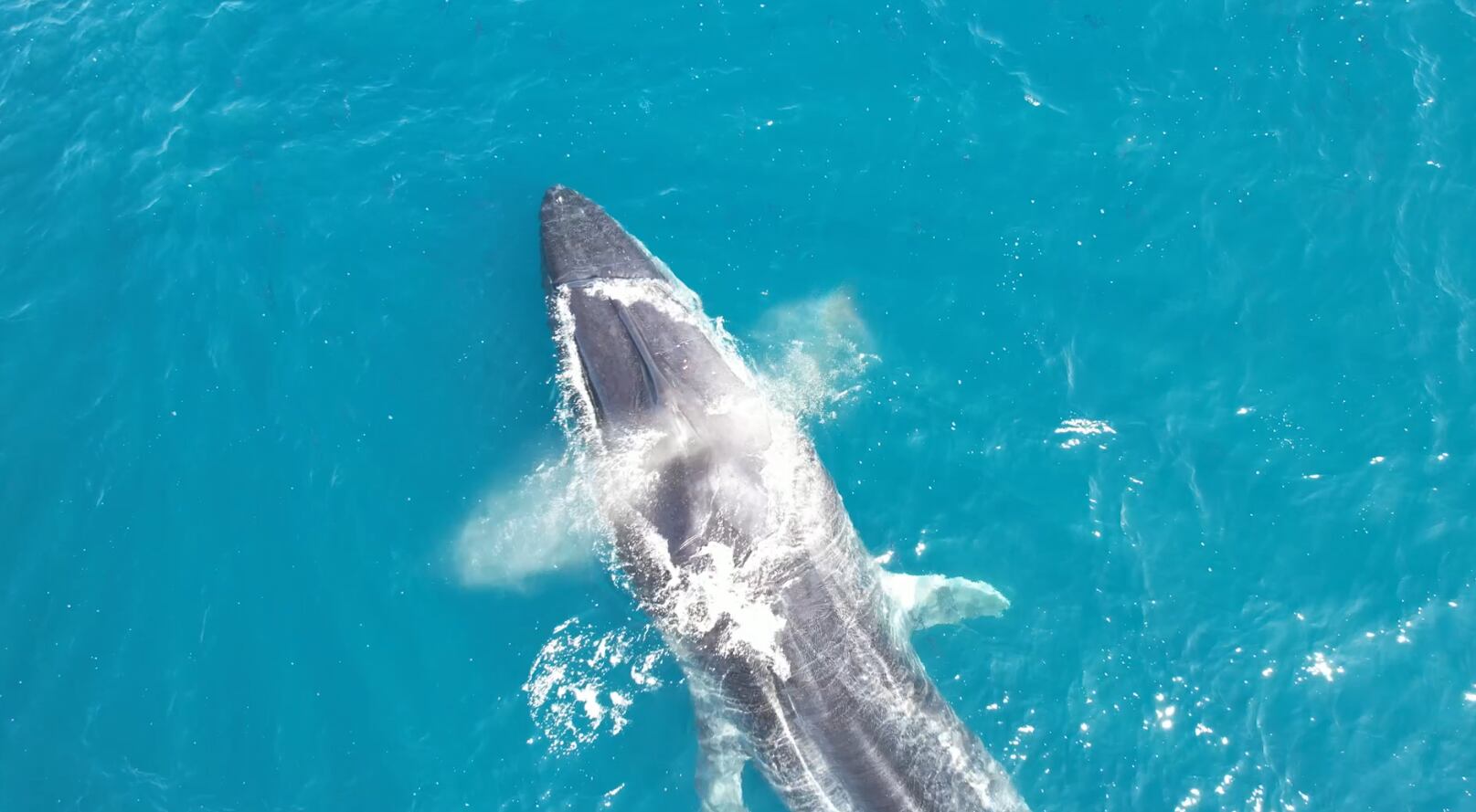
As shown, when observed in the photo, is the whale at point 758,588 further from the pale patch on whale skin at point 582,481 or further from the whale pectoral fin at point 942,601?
the pale patch on whale skin at point 582,481

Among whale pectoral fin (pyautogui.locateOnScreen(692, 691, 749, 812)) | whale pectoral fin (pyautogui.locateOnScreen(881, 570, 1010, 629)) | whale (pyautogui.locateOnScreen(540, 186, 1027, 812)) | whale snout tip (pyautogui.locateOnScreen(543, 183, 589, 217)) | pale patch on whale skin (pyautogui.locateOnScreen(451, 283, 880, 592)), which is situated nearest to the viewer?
whale (pyautogui.locateOnScreen(540, 186, 1027, 812))

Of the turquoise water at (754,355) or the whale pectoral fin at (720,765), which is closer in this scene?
the whale pectoral fin at (720,765)

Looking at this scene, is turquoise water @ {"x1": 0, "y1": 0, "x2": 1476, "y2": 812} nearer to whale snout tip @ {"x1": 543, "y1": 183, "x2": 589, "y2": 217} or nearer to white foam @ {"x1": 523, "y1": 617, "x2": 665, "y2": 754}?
white foam @ {"x1": 523, "y1": 617, "x2": 665, "y2": 754}

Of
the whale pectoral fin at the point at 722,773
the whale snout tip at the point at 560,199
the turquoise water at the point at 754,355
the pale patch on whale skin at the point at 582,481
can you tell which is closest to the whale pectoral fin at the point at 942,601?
the turquoise water at the point at 754,355

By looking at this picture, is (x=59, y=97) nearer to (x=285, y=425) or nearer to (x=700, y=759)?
(x=285, y=425)

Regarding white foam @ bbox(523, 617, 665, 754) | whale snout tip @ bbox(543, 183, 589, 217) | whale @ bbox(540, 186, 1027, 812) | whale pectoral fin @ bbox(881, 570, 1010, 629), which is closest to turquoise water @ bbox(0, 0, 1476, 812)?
white foam @ bbox(523, 617, 665, 754)

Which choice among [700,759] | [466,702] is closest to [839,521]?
[700,759]
